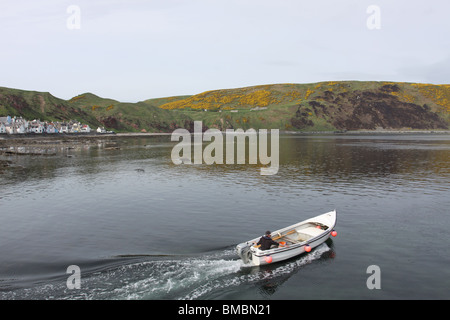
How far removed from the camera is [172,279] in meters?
24.9

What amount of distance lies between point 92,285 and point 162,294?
560 cm

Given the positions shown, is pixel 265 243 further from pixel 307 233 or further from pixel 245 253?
pixel 307 233

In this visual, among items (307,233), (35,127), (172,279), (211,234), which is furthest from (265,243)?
(35,127)

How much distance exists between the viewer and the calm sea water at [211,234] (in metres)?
24.1

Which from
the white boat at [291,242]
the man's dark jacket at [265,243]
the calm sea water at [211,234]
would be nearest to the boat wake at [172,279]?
the calm sea water at [211,234]

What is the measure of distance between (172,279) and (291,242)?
40.5ft

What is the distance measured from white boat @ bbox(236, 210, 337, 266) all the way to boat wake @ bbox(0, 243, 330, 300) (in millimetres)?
745

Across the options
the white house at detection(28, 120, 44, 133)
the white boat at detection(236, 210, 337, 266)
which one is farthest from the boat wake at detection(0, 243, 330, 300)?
the white house at detection(28, 120, 44, 133)

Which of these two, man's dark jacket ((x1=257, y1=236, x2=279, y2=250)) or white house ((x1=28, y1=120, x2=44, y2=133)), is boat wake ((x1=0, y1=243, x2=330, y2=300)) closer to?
man's dark jacket ((x1=257, y1=236, x2=279, y2=250))

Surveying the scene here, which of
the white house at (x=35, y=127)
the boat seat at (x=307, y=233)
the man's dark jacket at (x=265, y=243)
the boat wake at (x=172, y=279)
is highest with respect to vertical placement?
the white house at (x=35, y=127)

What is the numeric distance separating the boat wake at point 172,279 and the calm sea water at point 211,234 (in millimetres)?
91

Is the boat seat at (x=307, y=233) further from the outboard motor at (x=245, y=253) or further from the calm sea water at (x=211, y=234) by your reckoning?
the outboard motor at (x=245, y=253)

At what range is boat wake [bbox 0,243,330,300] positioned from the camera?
74.9 ft
